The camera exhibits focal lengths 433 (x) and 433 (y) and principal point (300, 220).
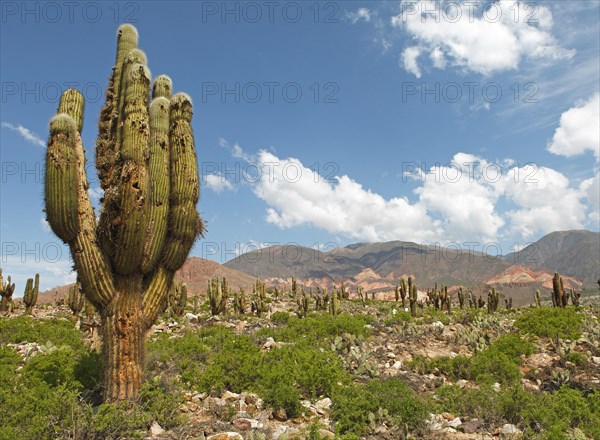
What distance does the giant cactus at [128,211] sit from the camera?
7270 millimetres

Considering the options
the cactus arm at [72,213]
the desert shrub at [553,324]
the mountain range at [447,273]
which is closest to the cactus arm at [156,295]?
the cactus arm at [72,213]

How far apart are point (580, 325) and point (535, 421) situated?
8.87 m

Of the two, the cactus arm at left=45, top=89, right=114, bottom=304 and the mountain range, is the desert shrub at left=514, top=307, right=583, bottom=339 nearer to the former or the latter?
the cactus arm at left=45, top=89, right=114, bottom=304

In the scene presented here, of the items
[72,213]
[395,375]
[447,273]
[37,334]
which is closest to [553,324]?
[395,375]

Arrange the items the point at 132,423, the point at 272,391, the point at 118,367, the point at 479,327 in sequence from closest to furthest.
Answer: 1. the point at 132,423
2. the point at 118,367
3. the point at 272,391
4. the point at 479,327

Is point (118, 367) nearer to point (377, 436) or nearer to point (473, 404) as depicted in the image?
point (377, 436)

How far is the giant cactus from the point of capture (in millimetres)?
7270

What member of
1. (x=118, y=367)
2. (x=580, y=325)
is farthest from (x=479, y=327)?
(x=118, y=367)

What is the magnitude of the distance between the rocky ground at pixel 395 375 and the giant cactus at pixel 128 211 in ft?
3.40

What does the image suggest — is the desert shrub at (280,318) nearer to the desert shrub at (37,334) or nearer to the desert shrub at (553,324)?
the desert shrub at (37,334)

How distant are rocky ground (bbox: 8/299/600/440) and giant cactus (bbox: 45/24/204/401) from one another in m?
1.04

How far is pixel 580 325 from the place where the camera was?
14.1 metres

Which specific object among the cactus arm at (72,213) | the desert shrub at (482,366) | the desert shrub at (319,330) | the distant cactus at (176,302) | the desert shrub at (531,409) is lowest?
the desert shrub at (531,409)

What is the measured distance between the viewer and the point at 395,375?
976 centimetres
